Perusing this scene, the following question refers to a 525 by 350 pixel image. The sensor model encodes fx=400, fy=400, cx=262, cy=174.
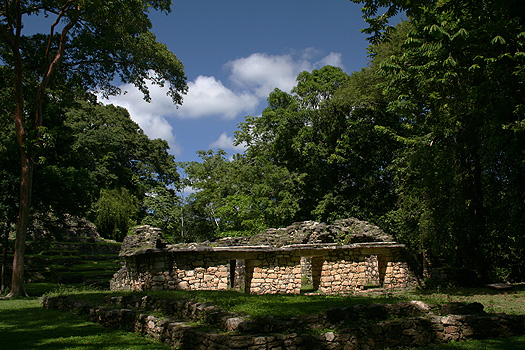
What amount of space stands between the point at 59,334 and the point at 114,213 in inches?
1007

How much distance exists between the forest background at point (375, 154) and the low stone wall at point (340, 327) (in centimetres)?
497

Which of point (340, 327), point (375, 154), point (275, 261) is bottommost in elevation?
point (340, 327)

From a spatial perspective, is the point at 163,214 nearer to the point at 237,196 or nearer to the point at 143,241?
the point at 237,196

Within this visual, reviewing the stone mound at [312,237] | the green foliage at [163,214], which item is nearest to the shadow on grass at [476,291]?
the stone mound at [312,237]

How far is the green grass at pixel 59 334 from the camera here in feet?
21.6

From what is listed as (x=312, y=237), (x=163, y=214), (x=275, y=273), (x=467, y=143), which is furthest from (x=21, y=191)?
(x=467, y=143)

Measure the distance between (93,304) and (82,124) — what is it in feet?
95.1

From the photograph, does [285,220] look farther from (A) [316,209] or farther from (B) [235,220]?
(B) [235,220]

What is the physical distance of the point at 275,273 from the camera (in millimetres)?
13945

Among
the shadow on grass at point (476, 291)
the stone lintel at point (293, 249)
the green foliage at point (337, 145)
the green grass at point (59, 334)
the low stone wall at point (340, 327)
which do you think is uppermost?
the green foliage at point (337, 145)

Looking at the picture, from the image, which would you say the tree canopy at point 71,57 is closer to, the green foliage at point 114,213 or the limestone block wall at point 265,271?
the limestone block wall at point 265,271

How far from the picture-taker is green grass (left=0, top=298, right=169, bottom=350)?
21.6 feet

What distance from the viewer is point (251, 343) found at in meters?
5.62

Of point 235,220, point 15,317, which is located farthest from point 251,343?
point 235,220
